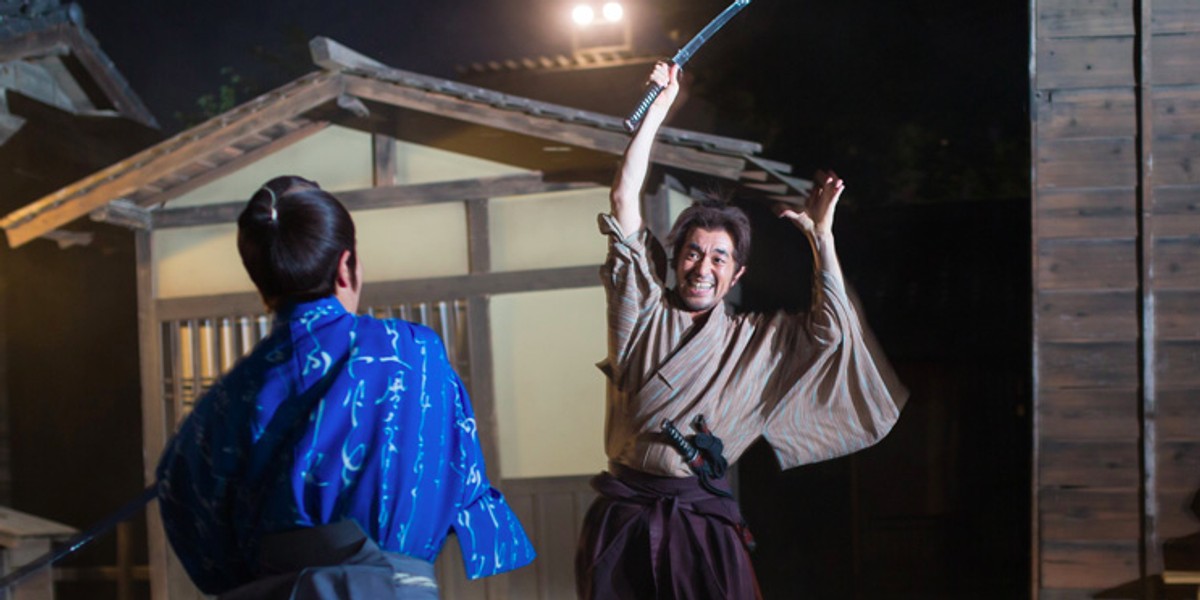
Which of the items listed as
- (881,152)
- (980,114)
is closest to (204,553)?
(881,152)

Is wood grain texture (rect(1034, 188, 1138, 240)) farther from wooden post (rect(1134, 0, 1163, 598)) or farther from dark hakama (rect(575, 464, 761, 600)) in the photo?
dark hakama (rect(575, 464, 761, 600))

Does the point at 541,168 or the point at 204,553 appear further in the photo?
the point at 541,168

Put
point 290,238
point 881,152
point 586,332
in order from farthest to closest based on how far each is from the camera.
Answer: point 881,152 < point 586,332 < point 290,238

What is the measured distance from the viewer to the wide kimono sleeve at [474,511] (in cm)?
206

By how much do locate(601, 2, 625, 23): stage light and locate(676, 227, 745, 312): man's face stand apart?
282 inches

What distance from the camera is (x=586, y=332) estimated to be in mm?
5473

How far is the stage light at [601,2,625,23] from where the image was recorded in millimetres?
9906

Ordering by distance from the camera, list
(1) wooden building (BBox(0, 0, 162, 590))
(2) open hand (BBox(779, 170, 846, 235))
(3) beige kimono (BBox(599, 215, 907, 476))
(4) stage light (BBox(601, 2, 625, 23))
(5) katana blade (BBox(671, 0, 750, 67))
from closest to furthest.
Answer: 1. (2) open hand (BBox(779, 170, 846, 235))
2. (3) beige kimono (BBox(599, 215, 907, 476))
3. (5) katana blade (BBox(671, 0, 750, 67))
4. (1) wooden building (BBox(0, 0, 162, 590))
5. (4) stage light (BBox(601, 2, 625, 23))

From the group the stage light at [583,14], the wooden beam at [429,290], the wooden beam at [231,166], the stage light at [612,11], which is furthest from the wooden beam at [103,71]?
the stage light at [612,11]

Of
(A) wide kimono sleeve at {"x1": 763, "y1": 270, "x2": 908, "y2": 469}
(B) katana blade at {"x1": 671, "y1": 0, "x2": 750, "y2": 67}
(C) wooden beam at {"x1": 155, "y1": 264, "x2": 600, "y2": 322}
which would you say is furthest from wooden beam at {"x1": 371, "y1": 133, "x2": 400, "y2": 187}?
(A) wide kimono sleeve at {"x1": 763, "y1": 270, "x2": 908, "y2": 469}

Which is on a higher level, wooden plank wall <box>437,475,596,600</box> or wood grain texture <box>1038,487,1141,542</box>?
wood grain texture <box>1038,487,1141,542</box>

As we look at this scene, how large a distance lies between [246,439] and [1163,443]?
11.8 feet

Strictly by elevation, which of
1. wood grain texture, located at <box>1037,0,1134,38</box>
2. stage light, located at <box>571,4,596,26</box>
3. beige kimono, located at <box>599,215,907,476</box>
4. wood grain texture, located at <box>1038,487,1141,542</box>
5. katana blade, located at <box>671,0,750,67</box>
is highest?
stage light, located at <box>571,4,596,26</box>

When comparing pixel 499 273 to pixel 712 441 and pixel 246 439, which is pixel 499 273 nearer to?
pixel 712 441
